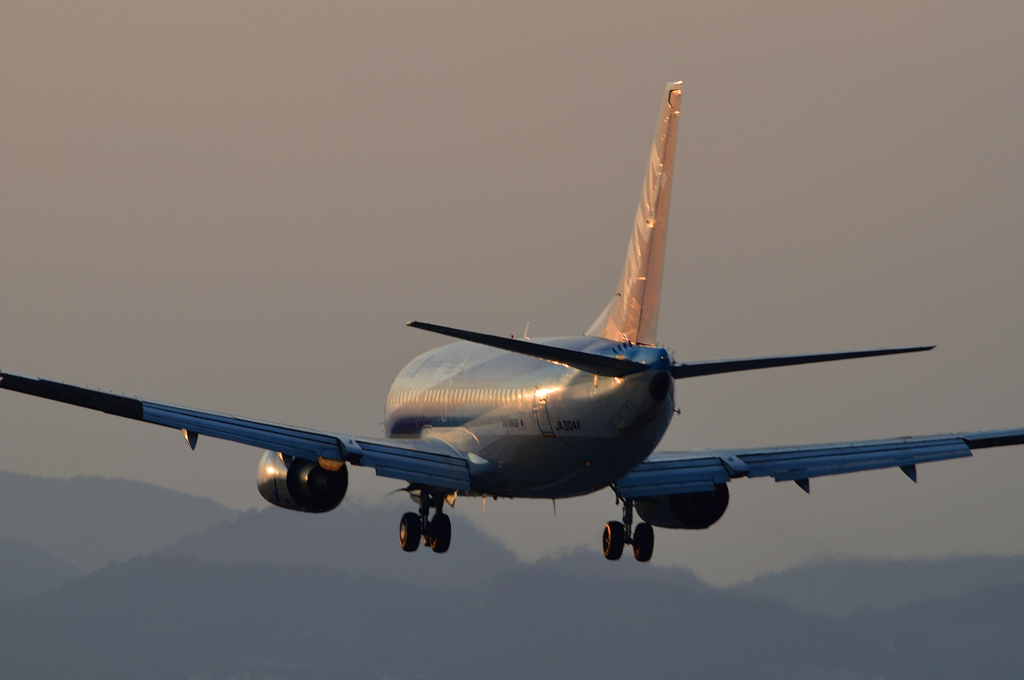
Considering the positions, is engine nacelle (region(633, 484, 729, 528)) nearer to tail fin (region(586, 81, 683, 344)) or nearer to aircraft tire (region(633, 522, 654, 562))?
aircraft tire (region(633, 522, 654, 562))

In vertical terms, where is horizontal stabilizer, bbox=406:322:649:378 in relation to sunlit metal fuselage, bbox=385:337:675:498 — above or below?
above

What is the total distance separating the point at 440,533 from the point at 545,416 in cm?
797

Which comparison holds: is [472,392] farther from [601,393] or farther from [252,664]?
[252,664]

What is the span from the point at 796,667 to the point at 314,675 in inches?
2048

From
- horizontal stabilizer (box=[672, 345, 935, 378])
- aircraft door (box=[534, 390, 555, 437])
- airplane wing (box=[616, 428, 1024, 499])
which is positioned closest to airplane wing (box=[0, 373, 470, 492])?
aircraft door (box=[534, 390, 555, 437])

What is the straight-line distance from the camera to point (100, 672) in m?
171

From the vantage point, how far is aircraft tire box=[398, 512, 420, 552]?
42.4 m

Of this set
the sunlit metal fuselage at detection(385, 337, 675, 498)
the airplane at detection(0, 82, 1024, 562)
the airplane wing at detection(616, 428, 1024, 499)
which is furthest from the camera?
the airplane wing at detection(616, 428, 1024, 499)

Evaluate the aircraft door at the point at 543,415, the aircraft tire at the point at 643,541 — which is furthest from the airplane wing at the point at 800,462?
the aircraft door at the point at 543,415

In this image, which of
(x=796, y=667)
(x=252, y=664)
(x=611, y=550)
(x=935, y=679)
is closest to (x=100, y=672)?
(x=252, y=664)

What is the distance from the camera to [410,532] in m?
42.4

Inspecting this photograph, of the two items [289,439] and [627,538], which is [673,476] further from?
[289,439]

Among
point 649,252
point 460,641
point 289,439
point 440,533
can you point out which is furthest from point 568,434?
point 460,641

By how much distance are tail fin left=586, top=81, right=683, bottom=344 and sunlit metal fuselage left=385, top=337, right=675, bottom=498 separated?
1080mm
